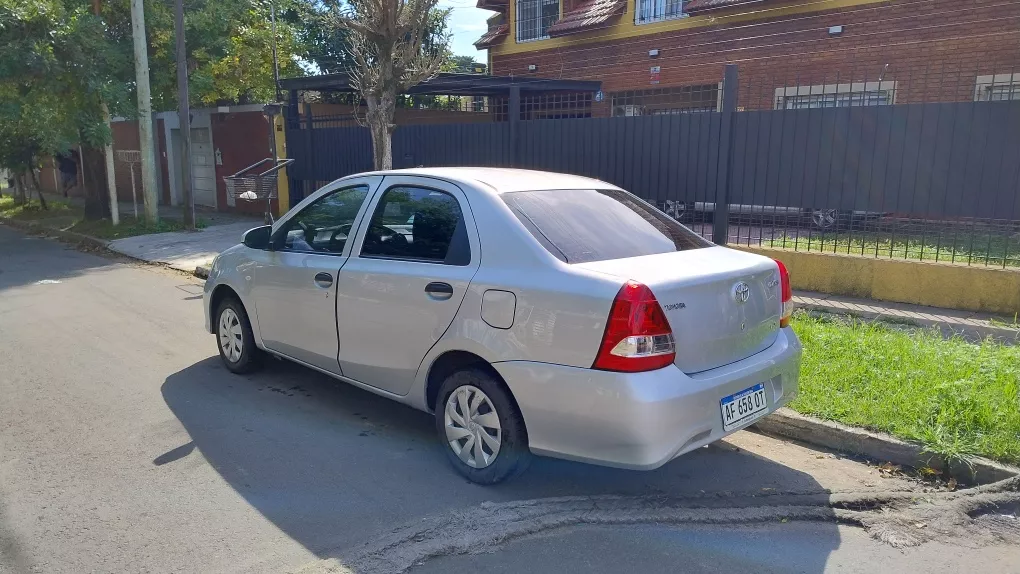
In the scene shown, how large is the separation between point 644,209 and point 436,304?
1509 mm

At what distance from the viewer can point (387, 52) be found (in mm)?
9195

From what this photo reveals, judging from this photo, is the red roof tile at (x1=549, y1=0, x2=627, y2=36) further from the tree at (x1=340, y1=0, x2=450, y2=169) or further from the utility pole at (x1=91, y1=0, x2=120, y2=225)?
the utility pole at (x1=91, y1=0, x2=120, y2=225)

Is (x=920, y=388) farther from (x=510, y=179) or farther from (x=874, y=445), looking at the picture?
(x=510, y=179)

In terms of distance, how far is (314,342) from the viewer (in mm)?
5109

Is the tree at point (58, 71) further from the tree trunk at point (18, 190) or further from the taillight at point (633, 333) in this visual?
the taillight at point (633, 333)

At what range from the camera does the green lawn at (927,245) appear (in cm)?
736

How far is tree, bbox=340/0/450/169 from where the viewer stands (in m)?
9.02

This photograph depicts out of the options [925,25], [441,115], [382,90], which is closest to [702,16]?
[925,25]

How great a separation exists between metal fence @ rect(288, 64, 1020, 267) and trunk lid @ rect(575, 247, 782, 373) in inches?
176

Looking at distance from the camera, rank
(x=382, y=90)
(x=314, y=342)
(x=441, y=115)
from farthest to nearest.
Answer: (x=441, y=115) → (x=382, y=90) → (x=314, y=342)

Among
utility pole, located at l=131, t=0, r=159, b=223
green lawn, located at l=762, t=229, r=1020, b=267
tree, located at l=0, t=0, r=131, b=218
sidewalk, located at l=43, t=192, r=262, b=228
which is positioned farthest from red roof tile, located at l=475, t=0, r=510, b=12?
green lawn, located at l=762, t=229, r=1020, b=267

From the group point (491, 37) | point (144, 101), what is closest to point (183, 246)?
point (144, 101)

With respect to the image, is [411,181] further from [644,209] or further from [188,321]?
[188,321]

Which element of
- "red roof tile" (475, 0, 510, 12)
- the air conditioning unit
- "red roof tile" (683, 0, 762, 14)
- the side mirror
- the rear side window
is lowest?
the side mirror
